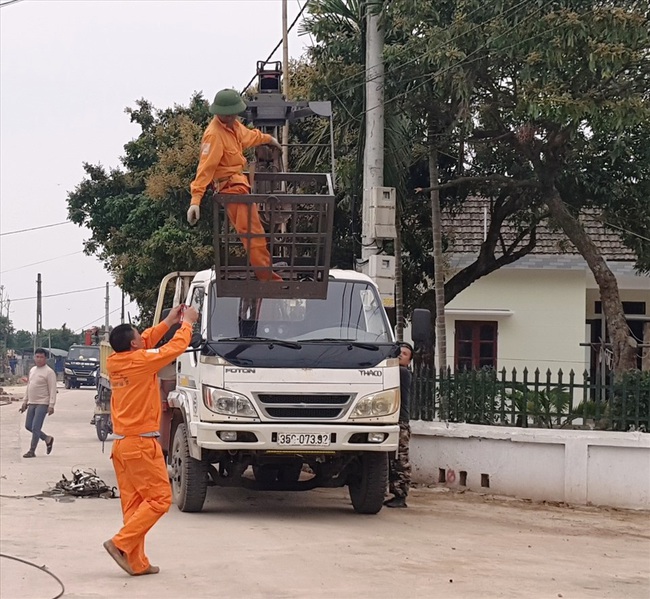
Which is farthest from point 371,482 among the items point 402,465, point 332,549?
point 332,549

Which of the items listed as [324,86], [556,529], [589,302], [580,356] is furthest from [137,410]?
[589,302]

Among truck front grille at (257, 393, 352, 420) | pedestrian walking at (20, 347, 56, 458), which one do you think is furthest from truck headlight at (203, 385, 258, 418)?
pedestrian walking at (20, 347, 56, 458)

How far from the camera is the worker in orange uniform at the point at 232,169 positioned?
996cm

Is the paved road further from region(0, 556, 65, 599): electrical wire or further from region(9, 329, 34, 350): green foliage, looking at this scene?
region(9, 329, 34, 350): green foliage

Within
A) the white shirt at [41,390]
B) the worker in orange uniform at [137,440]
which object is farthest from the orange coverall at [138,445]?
the white shirt at [41,390]

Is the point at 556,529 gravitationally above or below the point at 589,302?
below

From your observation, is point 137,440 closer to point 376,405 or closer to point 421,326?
point 376,405

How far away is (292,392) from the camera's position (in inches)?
400

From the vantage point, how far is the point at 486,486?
13.2 m

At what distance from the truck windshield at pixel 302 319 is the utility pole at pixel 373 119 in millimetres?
2953

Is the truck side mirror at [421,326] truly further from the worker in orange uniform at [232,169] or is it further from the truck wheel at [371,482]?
the worker in orange uniform at [232,169]

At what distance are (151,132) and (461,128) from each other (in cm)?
1579

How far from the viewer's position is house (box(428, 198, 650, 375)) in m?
22.8

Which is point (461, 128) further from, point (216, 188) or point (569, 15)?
point (216, 188)
